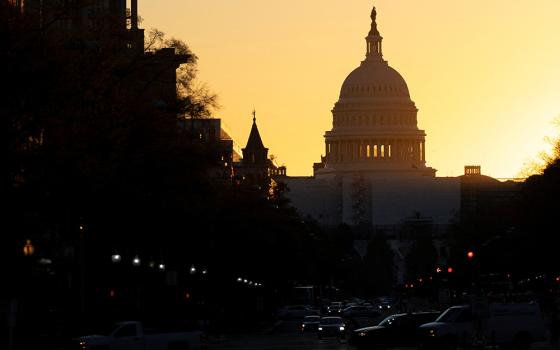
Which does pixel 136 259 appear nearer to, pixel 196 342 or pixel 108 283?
pixel 108 283

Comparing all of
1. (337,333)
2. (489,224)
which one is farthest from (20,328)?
(489,224)

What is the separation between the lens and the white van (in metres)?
68.5

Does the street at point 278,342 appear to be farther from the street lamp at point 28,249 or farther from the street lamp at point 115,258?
the street lamp at point 28,249

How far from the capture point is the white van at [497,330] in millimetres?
68500

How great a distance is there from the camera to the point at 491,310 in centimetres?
6925

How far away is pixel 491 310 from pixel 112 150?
16.4 metres

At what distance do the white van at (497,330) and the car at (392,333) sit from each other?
503 centimetres

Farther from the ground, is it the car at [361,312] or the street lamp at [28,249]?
the street lamp at [28,249]

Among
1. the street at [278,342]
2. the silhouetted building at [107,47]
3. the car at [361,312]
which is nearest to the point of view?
the silhouetted building at [107,47]

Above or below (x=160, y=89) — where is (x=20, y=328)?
below

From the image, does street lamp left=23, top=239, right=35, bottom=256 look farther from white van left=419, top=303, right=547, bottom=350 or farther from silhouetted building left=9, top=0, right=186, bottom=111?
white van left=419, top=303, right=547, bottom=350

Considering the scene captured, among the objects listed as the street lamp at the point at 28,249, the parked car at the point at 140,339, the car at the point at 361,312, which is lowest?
the parked car at the point at 140,339

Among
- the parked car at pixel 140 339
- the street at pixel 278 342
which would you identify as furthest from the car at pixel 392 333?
the parked car at pixel 140 339

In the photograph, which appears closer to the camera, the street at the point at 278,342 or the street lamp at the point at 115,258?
the street lamp at the point at 115,258
